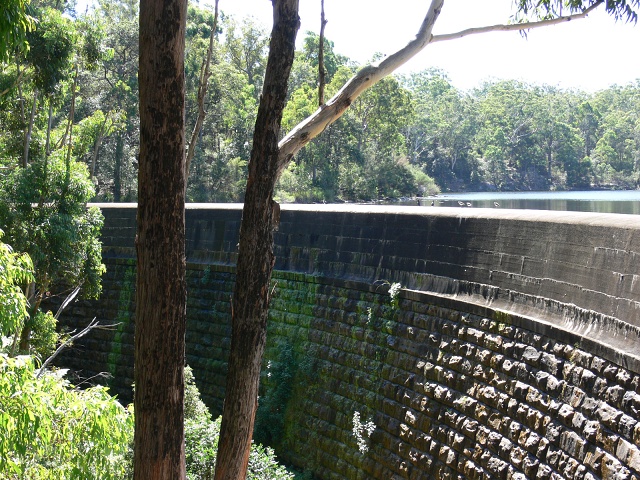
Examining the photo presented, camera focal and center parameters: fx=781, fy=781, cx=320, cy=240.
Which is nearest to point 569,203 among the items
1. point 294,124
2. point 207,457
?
point 294,124

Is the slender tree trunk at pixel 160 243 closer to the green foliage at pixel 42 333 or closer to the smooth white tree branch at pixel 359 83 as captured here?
the smooth white tree branch at pixel 359 83

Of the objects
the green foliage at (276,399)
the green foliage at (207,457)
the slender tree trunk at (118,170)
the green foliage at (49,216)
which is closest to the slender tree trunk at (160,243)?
the green foliage at (207,457)

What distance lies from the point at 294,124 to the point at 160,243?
35.0 meters

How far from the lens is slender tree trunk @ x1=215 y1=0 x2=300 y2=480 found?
4.47 m

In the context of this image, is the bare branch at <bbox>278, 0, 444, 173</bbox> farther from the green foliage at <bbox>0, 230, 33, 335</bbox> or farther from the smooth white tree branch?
the green foliage at <bbox>0, 230, 33, 335</bbox>

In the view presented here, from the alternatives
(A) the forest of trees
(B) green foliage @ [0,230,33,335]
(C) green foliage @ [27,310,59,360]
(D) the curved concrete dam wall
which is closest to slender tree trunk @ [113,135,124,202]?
(A) the forest of trees

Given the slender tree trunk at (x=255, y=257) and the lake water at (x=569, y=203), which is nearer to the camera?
the slender tree trunk at (x=255, y=257)

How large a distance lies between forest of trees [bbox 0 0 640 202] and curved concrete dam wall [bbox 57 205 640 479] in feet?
11.2

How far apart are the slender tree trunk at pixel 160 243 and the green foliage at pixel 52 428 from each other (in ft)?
2.54

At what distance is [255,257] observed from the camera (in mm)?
4477

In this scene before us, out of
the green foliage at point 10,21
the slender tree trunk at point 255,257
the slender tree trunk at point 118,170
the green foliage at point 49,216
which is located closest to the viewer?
the slender tree trunk at point 255,257

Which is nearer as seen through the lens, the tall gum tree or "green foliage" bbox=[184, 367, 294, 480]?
the tall gum tree

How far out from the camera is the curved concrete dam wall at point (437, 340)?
6285mm

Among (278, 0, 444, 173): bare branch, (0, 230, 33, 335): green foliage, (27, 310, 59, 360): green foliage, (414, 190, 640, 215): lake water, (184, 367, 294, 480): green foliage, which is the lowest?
(184, 367, 294, 480): green foliage
